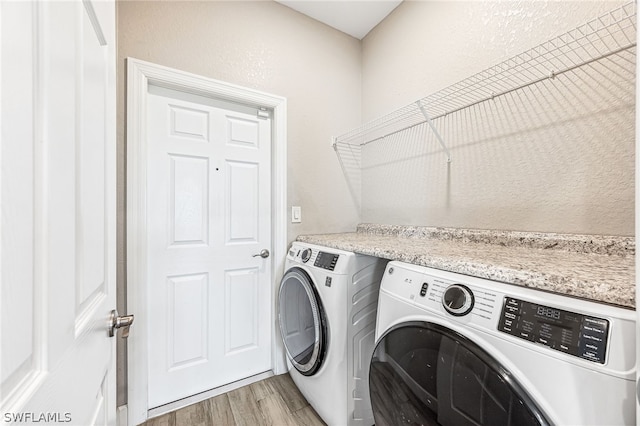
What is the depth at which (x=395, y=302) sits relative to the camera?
955 mm

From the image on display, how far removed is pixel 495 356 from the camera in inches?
25.6

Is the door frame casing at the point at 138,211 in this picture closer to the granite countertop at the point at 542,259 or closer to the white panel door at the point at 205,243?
the white panel door at the point at 205,243

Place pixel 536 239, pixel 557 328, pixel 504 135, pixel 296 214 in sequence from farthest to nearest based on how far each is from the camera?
pixel 296 214 → pixel 504 135 → pixel 536 239 → pixel 557 328

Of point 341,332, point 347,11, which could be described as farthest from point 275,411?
point 347,11

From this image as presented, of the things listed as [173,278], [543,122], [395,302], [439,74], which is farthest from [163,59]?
[543,122]

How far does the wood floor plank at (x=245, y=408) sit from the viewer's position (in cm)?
144

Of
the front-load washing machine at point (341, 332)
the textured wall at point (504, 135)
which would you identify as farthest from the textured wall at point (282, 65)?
the front-load washing machine at point (341, 332)

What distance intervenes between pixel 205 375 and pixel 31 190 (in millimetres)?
→ 1795

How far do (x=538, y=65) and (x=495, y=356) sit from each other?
4.51 ft

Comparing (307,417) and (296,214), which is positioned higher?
(296,214)

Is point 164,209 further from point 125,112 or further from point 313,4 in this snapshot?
point 313,4

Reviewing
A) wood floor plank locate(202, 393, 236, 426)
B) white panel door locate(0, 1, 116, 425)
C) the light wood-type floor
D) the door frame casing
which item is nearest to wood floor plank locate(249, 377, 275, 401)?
the light wood-type floor

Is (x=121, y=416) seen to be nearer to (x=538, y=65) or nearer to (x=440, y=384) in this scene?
(x=440, y=384)

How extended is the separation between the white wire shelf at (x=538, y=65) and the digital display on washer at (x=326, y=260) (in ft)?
3.22
